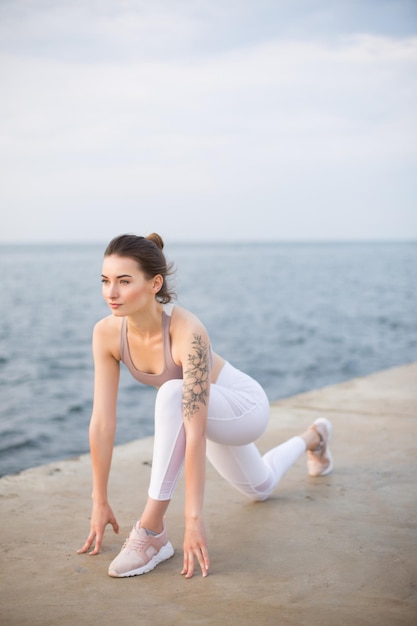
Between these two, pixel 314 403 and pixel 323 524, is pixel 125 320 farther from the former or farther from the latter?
pixel 314 403

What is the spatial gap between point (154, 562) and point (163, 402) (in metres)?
0.66

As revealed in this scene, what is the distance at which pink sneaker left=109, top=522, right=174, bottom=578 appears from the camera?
289 cm

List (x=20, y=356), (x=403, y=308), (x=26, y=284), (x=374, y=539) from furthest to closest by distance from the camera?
(x=26, y=284), (x=403, y=308), (x=20, y=356), (x=374, y=539)

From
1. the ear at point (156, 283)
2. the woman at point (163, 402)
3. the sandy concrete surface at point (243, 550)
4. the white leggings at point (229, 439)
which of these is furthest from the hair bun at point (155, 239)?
the sandy concrete surface at point (243, 550)

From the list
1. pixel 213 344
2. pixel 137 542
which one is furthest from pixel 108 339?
pixel 213 344

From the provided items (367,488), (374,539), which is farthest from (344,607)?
(367,488)

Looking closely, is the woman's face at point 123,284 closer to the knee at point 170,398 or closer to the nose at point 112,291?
the nose at point 112,291

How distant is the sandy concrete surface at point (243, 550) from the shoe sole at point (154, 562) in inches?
1.0

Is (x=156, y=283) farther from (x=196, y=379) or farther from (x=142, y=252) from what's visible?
(x=196, y=379)

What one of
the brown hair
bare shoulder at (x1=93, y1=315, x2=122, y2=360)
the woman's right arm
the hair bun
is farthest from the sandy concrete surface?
the hair bun

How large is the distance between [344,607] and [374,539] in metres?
0.69

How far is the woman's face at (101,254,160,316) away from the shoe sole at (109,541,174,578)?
1.00 metres

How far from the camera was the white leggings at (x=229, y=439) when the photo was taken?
9.71 feet

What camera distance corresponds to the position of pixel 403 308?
2477 cm
